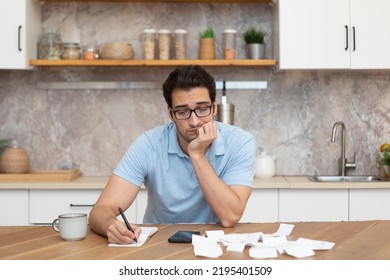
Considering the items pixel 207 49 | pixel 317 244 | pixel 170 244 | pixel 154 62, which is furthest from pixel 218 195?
pixel 207 49

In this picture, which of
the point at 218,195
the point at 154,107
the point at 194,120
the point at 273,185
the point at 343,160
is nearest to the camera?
the point at 218,195

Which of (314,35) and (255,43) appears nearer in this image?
(314,35)

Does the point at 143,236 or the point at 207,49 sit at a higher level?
the point at 207,49

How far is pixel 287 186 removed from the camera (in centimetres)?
345

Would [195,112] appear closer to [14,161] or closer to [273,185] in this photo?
[273,185]

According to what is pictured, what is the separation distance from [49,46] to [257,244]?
2.50 meters

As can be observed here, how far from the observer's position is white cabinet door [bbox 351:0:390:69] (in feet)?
11.9

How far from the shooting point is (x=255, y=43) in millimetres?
3822

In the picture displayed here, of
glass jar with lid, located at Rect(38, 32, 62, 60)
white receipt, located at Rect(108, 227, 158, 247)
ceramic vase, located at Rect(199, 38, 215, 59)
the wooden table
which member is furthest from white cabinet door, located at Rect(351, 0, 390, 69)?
white receipt, located at Rect(108, 227, 158, 247)

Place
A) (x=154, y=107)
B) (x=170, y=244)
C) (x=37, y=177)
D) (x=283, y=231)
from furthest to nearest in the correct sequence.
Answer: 1. (x=154, y=107)
2. (x=37, y=177)
3. (x=283, y=231)
4. (x=170, y=244)

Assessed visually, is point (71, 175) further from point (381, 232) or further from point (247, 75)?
point (381, 232)

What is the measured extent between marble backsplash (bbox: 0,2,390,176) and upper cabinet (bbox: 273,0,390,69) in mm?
382

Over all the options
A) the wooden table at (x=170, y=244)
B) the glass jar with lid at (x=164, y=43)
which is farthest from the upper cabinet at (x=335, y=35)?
the wooden table at (x=170, y=244)
